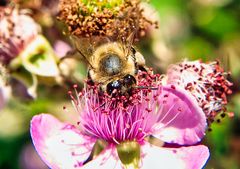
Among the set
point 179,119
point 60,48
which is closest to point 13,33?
point 60,48

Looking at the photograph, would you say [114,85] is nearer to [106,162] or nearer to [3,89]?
[106,162]

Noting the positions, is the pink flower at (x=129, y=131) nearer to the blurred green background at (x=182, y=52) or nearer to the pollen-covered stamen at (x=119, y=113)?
the pollen-covered stamen at (x=119, y=113)

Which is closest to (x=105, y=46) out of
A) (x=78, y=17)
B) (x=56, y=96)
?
(x=78, y=17)

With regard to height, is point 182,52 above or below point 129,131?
above

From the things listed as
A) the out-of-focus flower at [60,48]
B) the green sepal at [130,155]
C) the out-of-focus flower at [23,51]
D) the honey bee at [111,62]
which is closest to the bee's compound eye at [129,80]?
the honey bee at [111,62]

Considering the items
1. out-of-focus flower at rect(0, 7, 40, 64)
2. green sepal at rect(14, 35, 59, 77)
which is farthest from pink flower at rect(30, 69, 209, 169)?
out-of-focus flower at rect(0, 7, 40, 64)

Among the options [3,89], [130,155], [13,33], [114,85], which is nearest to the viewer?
[114,85]

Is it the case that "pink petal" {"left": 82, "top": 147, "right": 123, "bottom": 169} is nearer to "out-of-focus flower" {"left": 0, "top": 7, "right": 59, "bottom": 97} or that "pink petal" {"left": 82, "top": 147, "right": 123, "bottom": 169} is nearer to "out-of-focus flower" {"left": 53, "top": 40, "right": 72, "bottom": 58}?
"out-of-focus flower" {"left": 0, "top": 7, "right": 59, "bottom": 97}
